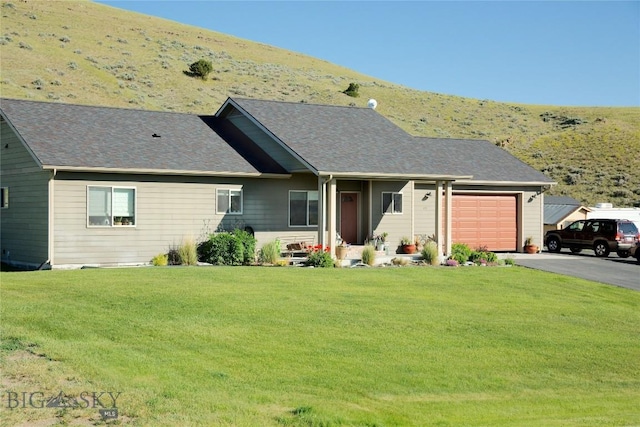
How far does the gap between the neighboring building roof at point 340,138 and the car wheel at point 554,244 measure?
6.17 metres

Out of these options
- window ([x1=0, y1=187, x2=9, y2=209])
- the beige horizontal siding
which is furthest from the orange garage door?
window ([x1=0, y1=187, x2=9, y2=209])

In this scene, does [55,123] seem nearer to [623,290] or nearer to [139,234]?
[139,234]

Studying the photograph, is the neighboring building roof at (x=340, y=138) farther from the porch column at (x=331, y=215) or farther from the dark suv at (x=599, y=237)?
the dark suv at (x=599, y=237)

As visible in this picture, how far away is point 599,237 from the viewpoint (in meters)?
32.9

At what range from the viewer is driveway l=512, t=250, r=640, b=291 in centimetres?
2538

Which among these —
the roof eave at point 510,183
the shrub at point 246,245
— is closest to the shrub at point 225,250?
the shrub at point 246,245

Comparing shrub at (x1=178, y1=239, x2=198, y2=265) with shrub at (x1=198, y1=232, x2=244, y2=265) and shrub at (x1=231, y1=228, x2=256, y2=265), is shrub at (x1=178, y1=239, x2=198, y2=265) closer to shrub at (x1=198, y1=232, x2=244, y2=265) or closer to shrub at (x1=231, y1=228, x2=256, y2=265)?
shrub at (x1=198, y1=232, x2=244, y2=265)

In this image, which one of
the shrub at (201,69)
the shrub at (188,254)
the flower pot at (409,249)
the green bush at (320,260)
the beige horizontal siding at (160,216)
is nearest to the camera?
the beige horizontal siding at (160,216)

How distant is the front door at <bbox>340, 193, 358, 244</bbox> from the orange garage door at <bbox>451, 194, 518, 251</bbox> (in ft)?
15.7

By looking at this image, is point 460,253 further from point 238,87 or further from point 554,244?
point 238,87

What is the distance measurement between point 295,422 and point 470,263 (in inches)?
774

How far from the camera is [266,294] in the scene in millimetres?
18734

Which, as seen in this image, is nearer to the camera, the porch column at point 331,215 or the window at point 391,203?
the porch column at point 331,215

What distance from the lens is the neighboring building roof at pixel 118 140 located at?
2484 cm
